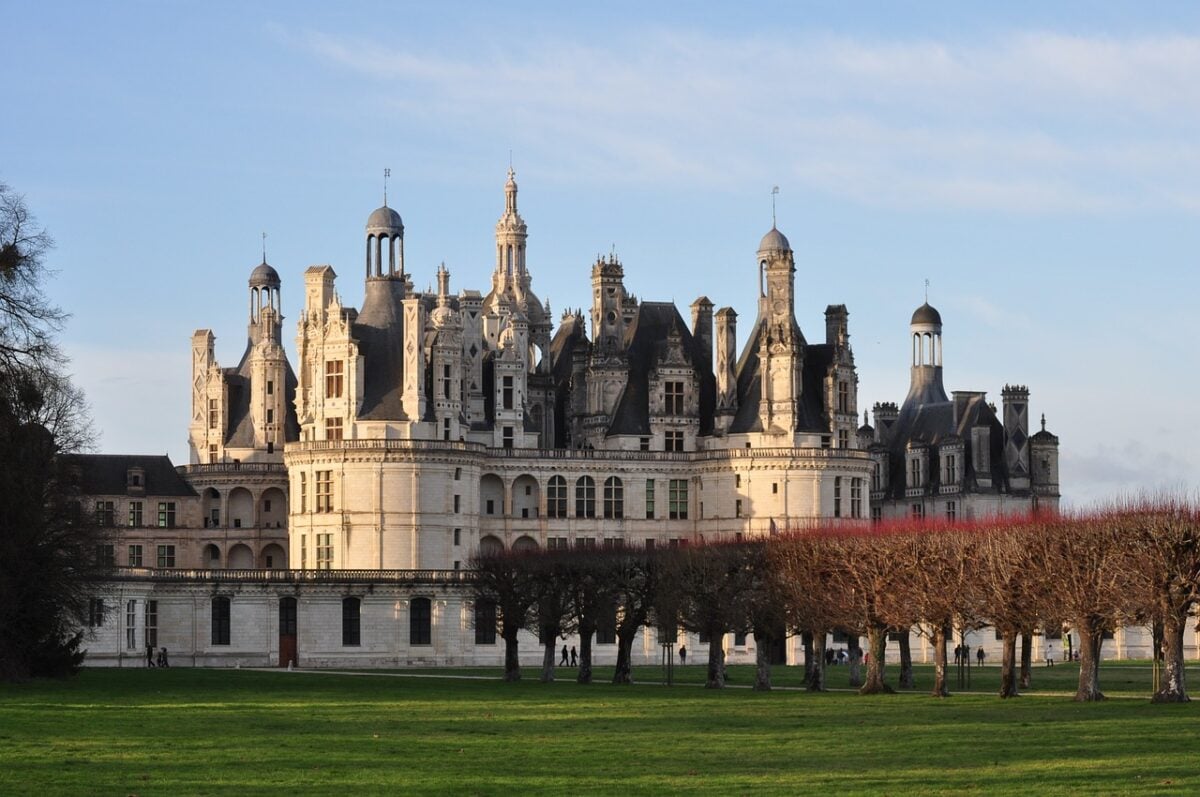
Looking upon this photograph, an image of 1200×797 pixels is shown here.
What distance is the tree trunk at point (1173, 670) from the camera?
2293 inches

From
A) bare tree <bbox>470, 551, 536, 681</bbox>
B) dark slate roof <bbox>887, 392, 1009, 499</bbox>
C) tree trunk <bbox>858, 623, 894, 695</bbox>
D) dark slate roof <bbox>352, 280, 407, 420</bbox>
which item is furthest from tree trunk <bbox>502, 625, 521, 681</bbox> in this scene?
dark slate roof <bbox>887, 392, 1009, 499</bbox>

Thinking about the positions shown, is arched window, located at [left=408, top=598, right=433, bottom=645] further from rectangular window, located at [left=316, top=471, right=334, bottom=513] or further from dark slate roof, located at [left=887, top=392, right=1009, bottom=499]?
Answer: dark slate roof, located at [left=887, top=392, right=1009, bottom=499]

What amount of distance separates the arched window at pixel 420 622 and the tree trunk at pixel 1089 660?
41463mm

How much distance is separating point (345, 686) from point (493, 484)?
1517 inches

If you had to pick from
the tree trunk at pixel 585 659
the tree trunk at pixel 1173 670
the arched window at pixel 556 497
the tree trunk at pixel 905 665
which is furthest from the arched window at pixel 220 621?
the tree trunk at pixel 1173 670

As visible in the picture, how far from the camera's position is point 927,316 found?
417 feet

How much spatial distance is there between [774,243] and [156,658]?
34645 mm

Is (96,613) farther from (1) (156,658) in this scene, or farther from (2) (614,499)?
(2) (614,499)

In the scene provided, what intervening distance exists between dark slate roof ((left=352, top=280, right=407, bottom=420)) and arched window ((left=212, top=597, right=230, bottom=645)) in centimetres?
987

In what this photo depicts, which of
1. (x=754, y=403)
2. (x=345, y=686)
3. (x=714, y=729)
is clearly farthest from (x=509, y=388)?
(x=714, y=729)

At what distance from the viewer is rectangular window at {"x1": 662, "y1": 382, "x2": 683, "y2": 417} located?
111375 mm

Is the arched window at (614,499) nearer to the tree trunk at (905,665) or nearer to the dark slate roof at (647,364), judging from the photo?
the dark slate roof at (647,364)

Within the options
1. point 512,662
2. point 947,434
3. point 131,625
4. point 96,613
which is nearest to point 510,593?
point 512,662

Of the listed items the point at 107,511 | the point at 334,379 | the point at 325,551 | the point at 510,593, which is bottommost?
the point at 510,593
